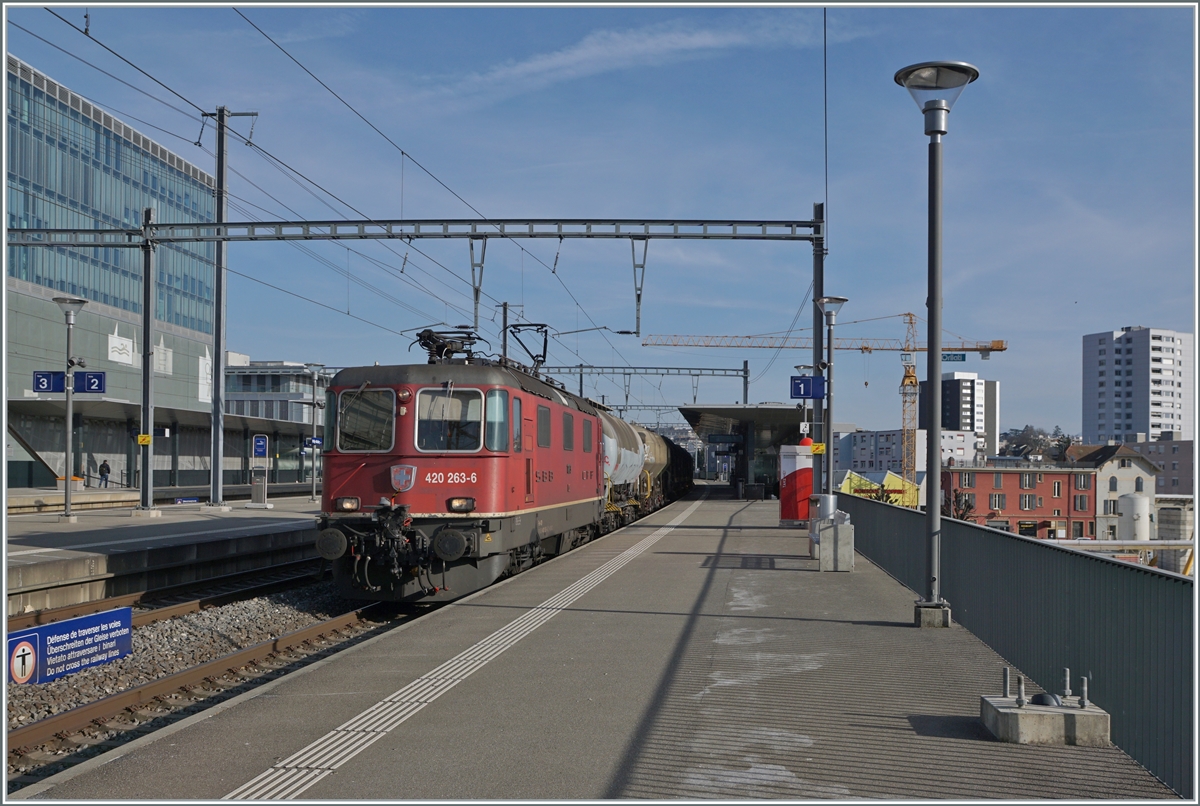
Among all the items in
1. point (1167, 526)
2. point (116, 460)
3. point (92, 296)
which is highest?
point (92, 296)

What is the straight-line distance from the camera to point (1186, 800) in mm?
5242

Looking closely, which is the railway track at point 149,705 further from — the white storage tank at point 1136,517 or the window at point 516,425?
the white storage tank at point 1136,517

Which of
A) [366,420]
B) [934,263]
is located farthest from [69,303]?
[934,263]

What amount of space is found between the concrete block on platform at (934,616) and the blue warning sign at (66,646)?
783cm

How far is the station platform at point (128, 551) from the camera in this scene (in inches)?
547

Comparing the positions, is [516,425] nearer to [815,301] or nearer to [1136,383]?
[815,301]

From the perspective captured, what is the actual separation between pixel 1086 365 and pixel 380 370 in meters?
178

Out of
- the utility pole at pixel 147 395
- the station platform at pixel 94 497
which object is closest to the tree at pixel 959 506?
the station platform at pixel 94 497

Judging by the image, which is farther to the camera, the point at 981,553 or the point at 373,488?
the point at 373,488

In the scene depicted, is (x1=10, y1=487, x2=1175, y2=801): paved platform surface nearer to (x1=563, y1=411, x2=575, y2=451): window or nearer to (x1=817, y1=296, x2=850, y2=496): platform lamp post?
(x1=563, y1=411, x2=575, y2=451): window

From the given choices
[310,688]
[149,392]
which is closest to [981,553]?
[310,688]

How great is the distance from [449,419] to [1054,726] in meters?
8.97

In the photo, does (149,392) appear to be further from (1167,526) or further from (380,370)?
(1167,526)

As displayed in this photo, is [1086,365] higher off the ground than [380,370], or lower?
higher
